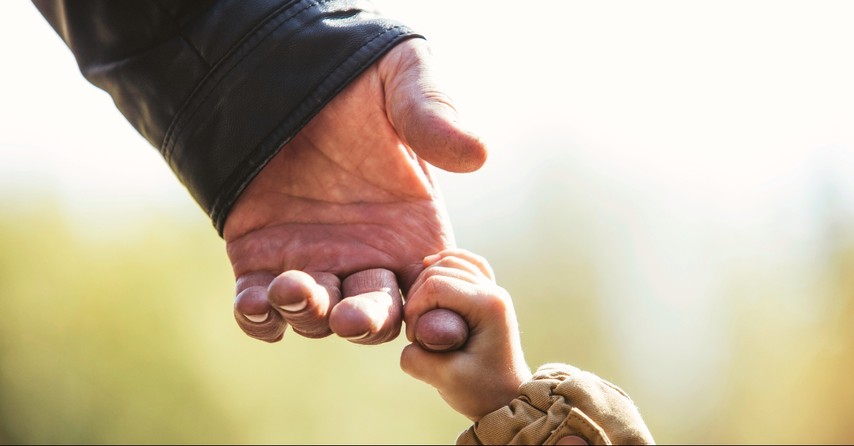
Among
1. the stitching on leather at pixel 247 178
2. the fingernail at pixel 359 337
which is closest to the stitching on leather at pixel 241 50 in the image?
the stitching on leather at pixel 247 178

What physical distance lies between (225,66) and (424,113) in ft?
1.22

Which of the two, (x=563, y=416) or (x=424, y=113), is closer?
(x=563, y=416)

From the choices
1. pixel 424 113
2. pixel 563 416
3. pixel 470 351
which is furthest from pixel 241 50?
pixel 563 416

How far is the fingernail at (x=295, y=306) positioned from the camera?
3.46ft

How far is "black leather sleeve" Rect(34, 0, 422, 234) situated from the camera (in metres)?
1.32

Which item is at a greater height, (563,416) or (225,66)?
(225,66)

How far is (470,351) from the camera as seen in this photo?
1106 mm

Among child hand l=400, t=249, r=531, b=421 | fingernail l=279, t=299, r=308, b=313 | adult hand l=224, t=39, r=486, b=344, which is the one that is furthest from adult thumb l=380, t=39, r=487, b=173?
fingernail l=279, t=299, r=308, b=313

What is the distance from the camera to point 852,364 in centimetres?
572

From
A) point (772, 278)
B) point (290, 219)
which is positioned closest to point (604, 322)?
point (772, 278)

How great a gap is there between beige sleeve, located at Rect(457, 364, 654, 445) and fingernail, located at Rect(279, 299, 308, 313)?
27 centimetres

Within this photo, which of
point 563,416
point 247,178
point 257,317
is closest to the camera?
point 563,416

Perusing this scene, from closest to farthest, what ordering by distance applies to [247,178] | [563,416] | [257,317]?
[563,416] → [257,317] → [247,178]

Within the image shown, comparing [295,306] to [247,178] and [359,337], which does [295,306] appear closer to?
[359,337]
